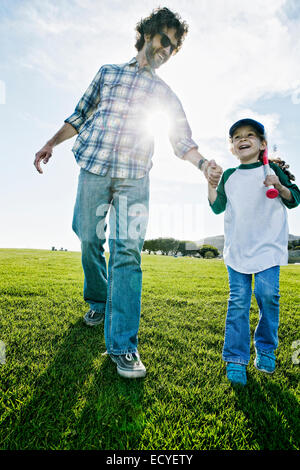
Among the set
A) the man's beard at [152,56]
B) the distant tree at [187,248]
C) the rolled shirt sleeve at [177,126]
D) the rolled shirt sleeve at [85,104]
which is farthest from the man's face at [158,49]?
the distant tree at [187,248]

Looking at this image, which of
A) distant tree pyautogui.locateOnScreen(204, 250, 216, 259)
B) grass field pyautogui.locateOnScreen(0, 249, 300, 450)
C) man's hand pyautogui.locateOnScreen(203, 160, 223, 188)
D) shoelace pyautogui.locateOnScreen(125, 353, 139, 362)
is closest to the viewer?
grass field pyautogui.locateOnScreen(0, 249, 300, 450)

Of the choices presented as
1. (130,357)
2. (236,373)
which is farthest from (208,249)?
(130,357)

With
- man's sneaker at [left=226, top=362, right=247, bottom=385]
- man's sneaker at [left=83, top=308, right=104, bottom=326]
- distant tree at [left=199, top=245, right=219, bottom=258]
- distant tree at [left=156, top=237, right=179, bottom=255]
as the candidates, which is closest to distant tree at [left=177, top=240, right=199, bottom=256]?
distant tree at [left=156, top=237, right=179, bottom=255]

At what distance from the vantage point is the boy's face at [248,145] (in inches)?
108

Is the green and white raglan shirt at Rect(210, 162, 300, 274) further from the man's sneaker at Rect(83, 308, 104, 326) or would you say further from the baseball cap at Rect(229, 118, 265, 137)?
the man's sneaker at Rect(83, 308, 104, 326)

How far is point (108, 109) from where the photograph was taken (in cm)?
264

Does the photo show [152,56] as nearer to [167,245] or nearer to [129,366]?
[129,366]

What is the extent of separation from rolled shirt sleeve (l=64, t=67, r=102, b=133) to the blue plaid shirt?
4cm

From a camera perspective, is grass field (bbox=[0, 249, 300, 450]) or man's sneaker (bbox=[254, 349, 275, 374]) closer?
grass field (bbox=[0, 249, 300, 450])

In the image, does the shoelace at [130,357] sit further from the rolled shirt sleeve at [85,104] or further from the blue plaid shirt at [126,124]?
the rolled shirt sleeve at [85,104]

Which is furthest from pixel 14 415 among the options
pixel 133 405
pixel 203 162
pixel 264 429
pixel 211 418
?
pixel 203 162

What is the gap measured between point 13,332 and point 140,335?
47.8 inches

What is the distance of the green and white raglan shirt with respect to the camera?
2.43m

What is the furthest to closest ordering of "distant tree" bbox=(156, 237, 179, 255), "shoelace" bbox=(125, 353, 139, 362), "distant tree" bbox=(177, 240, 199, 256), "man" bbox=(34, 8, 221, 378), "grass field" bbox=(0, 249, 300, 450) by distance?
"distant tree" bbox=(156, 237, 179, 255)
"distant tree" bbox=(177, 240, 199, 256)
"man" bbox=(34, 8, 221, 378)
"shoelace" bbox=(125, 353, 139, 362)
"grass field" bbox=(0, 249, 300, 450)
